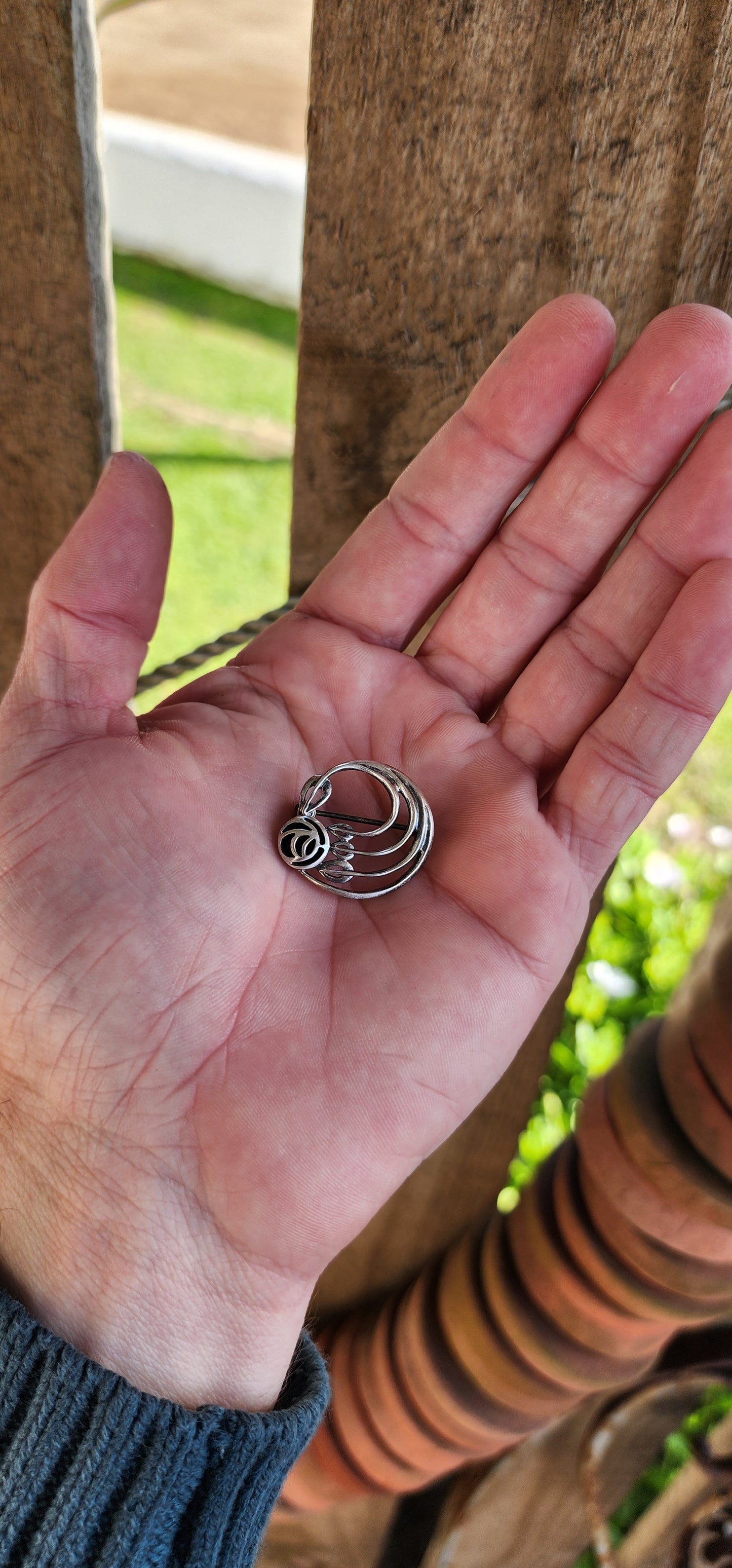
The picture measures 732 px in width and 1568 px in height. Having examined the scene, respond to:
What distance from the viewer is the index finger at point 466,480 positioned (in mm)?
1086

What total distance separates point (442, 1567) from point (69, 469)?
5.68ft

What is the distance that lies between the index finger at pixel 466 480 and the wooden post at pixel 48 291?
0.36m

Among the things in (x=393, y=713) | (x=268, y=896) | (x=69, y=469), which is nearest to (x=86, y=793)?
(x=268, y=896)

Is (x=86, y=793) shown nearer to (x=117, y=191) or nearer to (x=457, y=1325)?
(x=457, y=1325)

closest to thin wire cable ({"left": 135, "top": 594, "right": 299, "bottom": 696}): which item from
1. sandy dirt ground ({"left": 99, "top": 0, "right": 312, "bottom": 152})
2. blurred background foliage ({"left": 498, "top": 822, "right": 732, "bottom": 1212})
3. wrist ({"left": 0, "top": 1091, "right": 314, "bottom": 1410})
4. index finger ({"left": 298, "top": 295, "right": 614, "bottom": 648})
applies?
index finger ({"left": 298, "top": 295, "right": 614, "bottom": 648})

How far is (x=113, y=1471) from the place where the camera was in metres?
0.97

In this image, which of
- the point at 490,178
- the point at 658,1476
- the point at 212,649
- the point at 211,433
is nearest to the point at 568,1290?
the point at 212,649

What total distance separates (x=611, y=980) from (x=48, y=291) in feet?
6.91

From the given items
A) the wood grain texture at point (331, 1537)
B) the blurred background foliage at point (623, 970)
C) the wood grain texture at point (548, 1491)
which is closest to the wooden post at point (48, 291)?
the wood grain texture at point (548, 1491)

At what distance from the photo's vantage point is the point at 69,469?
1.39m

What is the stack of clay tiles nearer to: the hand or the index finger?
the hand

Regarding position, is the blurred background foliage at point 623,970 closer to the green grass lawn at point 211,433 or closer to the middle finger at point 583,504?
the middle finger at point 583,504

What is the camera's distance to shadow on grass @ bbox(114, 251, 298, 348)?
5.80 meters

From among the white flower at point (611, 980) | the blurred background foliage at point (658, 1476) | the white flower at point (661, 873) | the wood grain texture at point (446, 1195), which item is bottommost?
the blurred background foliage at point (658, 1476)
